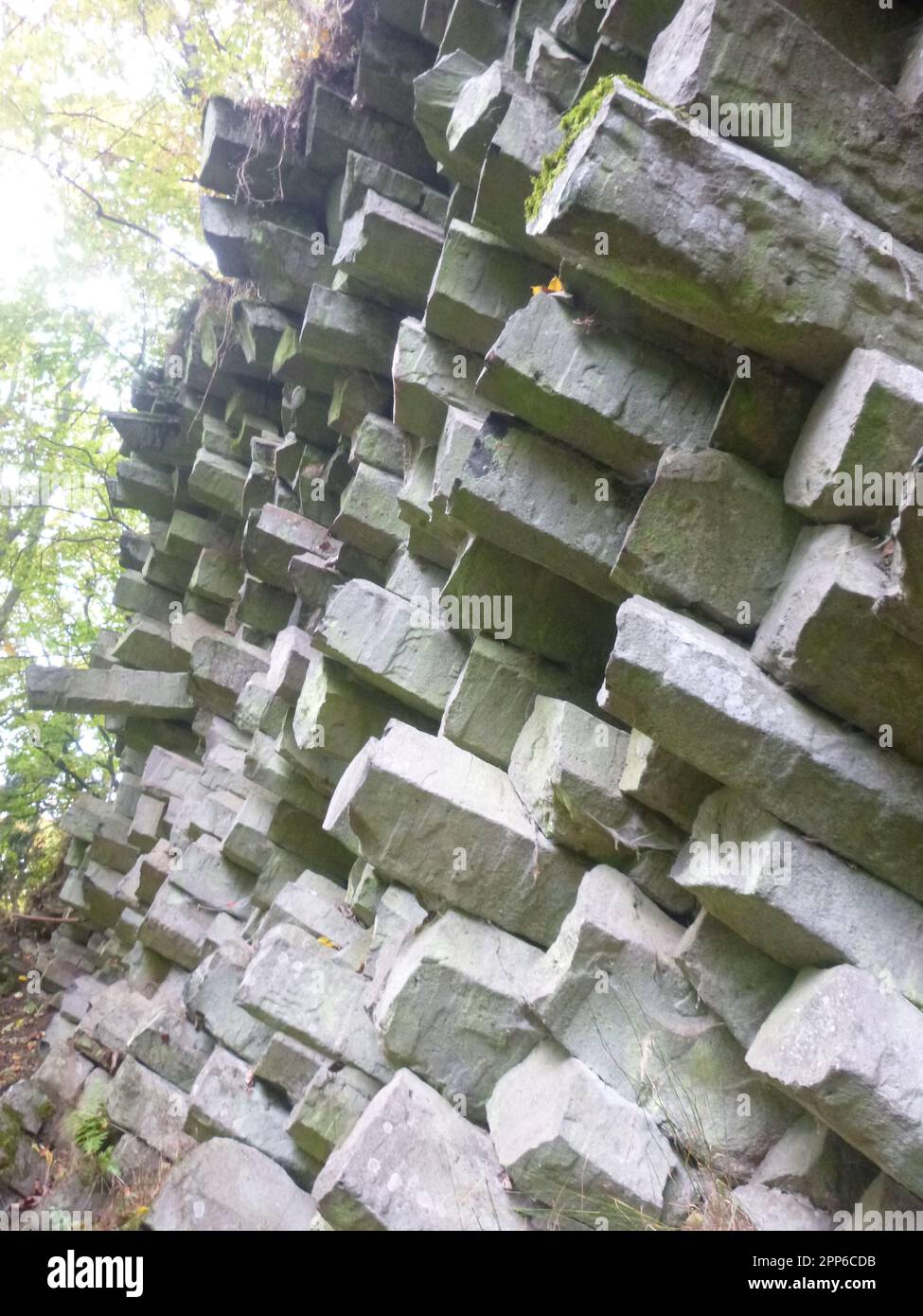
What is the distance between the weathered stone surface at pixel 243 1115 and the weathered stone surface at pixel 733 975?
Answer: 2747 mm

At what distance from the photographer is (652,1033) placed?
12.7 feet

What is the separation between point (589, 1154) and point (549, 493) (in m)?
2.77

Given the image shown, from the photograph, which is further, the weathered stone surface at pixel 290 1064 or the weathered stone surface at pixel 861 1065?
the weathered stone surface at pixel 290 1064

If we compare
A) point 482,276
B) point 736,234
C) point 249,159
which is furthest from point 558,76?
point 249,159

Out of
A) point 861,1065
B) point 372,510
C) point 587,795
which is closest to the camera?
point 861,1065

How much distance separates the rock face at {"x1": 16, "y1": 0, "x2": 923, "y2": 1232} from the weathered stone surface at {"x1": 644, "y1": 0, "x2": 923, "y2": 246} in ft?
0.05

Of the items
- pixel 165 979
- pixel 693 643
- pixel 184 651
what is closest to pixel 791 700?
pixel 693 643

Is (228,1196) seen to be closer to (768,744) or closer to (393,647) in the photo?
(393,647)

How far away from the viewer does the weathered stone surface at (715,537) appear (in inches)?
150

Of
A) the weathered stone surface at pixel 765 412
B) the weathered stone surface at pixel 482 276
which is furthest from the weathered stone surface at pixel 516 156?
the weathered stone surface at pixel 765 412

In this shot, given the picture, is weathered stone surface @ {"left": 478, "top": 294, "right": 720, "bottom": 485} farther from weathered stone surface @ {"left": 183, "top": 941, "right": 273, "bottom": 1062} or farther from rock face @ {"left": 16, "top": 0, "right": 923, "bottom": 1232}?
weathered stone surface @ {"left": 183, "top": 941, "right": 273, "bottom": 1062}

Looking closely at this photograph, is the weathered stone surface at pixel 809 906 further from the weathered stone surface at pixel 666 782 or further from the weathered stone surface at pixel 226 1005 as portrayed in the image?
the weathered stone surface at pixel 226 1005

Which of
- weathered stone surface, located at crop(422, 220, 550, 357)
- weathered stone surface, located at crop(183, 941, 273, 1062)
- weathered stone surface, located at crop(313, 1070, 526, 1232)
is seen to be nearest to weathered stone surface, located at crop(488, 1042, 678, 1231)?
weathered stone surface, located at crop(313, 1070, 526, 1232)

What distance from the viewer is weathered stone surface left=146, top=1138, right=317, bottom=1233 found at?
4844mm
